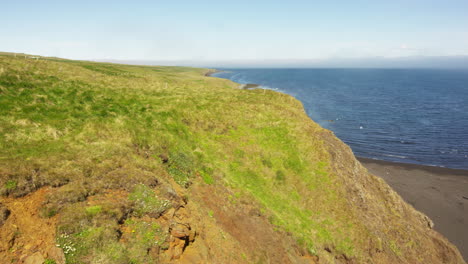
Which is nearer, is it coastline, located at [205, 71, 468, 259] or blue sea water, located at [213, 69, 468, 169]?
coastline, located at [205, 71, 468, 259]

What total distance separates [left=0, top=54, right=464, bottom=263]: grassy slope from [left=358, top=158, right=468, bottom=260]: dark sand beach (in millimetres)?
20820

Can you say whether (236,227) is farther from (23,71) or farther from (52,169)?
(23,71)

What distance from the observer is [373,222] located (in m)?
26.5

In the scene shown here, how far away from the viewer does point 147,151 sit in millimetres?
21422

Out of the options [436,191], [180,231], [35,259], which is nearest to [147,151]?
[180,231]

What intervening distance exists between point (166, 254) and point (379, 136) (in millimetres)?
79194

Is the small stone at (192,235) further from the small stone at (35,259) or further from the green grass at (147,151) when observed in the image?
the small stone at (35,259)

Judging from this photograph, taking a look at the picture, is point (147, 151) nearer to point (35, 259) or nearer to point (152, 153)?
point (152, 153)

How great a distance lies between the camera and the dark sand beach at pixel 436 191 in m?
37.4

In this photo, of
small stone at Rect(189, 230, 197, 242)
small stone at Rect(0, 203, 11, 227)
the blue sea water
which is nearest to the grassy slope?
small stone at Rect(0, 203, 11, 227)

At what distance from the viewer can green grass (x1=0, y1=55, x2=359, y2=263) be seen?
14250mm

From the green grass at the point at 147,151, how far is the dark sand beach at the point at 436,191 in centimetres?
2556

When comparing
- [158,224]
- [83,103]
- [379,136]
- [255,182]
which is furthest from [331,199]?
[379,136]

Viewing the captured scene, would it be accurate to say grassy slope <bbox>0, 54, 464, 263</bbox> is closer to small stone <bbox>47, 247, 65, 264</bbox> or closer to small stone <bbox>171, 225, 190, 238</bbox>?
small stone <bbox>47, 247, 65, 264</bbox>
